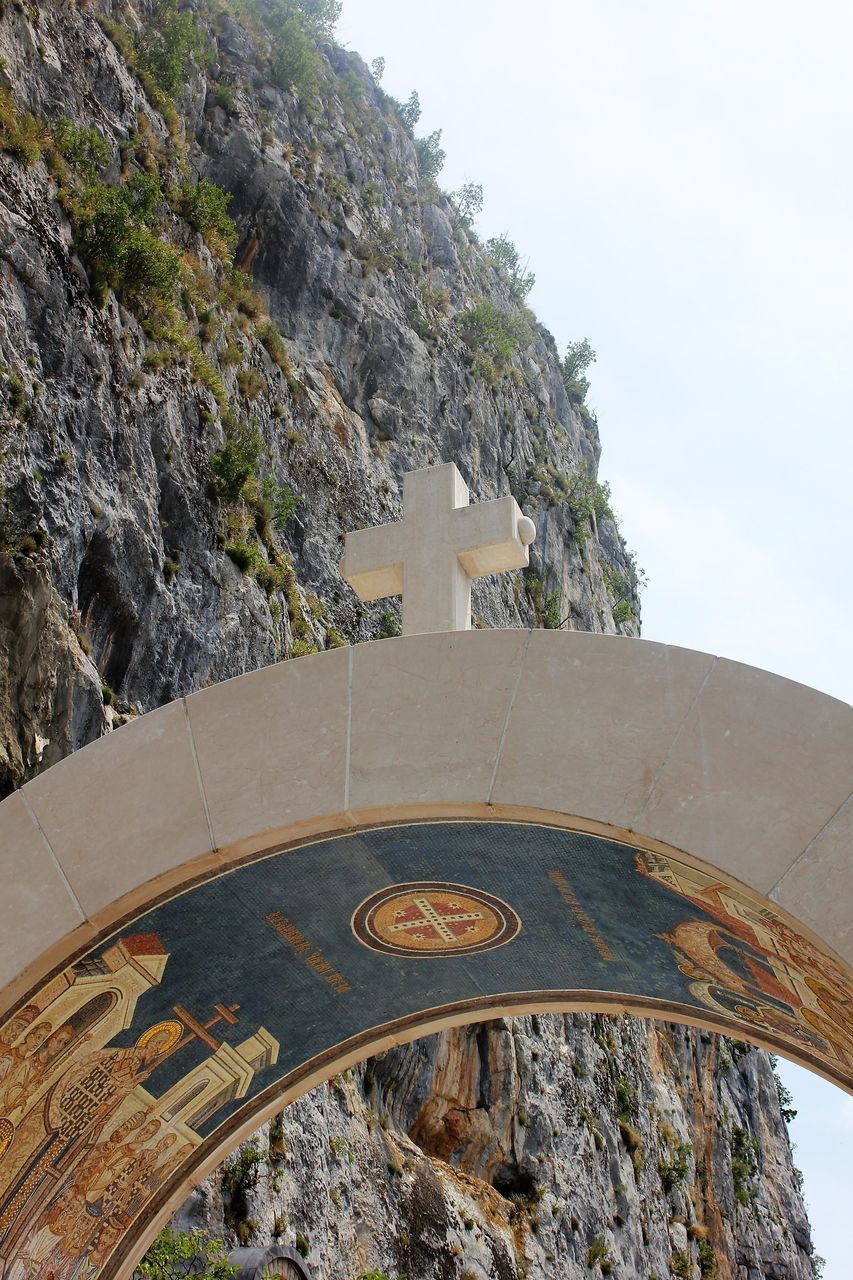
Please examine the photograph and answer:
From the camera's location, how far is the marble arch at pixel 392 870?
5031 mm

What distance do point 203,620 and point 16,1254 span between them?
310 inches

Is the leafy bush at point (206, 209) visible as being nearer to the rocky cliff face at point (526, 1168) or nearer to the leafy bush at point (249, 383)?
the leafy bush at point (249, 383)

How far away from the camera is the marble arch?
198 inches

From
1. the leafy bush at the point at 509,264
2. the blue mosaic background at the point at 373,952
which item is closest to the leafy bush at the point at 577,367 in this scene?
the leafy bush at the point at 509,264

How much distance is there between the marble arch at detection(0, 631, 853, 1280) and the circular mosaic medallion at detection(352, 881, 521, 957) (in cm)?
2

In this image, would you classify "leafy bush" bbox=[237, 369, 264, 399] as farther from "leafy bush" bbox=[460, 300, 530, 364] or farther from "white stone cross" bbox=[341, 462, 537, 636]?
"leafy bush" bbox=[460, 300, 530, 364]

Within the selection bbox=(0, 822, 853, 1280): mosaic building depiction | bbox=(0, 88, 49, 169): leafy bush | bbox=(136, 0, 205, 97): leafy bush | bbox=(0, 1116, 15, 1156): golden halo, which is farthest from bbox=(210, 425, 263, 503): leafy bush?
bbox=(0, 1116, 15, 1156): golden halo

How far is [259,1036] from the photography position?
6.64m

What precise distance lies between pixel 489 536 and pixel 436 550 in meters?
0.35

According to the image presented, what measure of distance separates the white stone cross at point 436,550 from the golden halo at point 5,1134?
11.0 ft

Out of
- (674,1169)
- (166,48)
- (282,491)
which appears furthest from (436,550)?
(674,1169)

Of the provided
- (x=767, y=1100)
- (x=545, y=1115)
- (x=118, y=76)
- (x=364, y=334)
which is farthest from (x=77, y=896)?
(x=767, y=1100)

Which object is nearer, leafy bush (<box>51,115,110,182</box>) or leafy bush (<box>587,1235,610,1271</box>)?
leafy bush (<box>51,115,110,182</box>)

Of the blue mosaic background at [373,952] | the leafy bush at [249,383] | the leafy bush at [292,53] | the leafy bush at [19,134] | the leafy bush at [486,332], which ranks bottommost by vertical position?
the blue mosaic background at [373,952]
